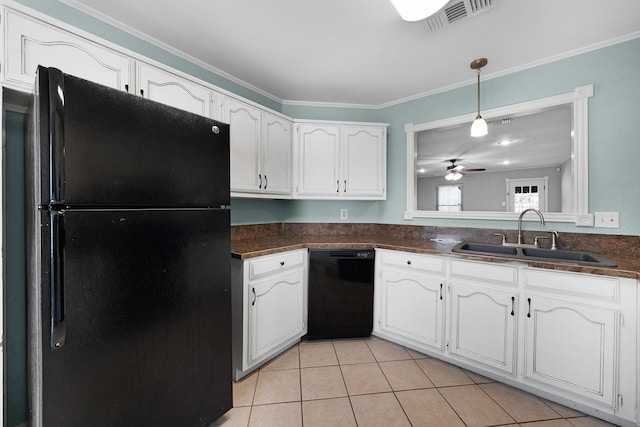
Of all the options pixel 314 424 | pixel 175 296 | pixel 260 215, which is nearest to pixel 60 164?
pixel 175 296

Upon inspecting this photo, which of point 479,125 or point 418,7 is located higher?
point 418,7

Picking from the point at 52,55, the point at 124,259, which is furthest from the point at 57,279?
the point at 52,55

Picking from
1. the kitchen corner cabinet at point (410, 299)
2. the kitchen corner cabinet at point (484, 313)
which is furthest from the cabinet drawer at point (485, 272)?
the kitchen corner cabinet at point (410, 299)

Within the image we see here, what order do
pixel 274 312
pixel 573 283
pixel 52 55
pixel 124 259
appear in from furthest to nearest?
1. pixel 274 312
2. pixel 573 283
3. pixel 52 55
4. pixel 124 259

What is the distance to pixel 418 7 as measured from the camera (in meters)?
1.25

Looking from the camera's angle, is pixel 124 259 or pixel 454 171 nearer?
pixel 124 259

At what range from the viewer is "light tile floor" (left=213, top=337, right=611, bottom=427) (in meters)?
1.45

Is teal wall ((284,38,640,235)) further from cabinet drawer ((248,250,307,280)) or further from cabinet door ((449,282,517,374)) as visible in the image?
cabinet drawer ((248,250,307,280))

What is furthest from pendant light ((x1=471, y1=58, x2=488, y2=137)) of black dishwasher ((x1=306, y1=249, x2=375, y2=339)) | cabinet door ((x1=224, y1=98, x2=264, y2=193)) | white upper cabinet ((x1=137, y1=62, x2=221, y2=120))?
white upper cabinet ((x1=137, y1=62, x2=221, y2=120))

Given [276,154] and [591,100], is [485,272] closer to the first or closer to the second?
[591,100]

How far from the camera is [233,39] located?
1.77m

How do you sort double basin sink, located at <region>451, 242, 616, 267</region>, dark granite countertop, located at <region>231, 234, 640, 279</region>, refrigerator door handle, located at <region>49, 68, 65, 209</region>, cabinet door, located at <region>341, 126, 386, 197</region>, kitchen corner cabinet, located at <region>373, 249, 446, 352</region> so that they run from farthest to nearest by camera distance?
1. cabinet door, located at <region>341, 126, 386, 197</region>
2. kitchen corner cabinet, located at <region>373, 249, 446, 352</region>
3. double basin sink, located at <region>451, 242, 616, 267</region>
4. dark granite countertop, located at <region>231, 234, 640, 279</region>
5. refrigerator door handle, located at <region>49, 68, 65, 209</region>

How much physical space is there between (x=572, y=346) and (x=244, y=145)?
2476 millimetres

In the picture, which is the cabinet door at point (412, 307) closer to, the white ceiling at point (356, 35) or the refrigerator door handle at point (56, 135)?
the white ceiling at point (356, 35)
